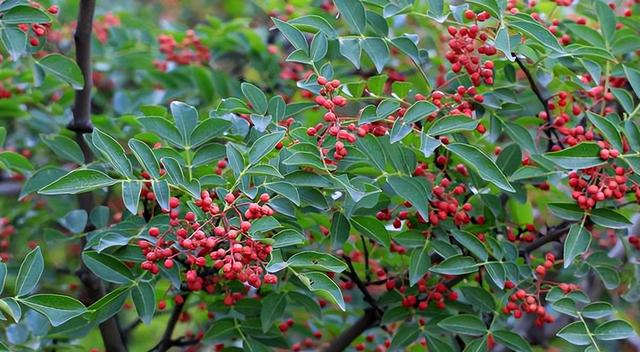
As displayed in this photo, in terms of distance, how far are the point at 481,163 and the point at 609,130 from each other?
0.26m

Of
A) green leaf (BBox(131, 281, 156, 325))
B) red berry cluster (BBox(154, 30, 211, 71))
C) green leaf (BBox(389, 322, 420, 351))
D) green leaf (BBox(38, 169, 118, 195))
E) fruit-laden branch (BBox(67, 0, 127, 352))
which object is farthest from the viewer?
red berry cluster (BBox(154, 30, 211, 71))

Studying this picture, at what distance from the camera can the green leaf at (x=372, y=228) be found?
68.5 inches

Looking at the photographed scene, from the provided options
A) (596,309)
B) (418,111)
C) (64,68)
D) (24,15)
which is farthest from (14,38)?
(596,309)

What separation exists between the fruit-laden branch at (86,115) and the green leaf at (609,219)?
1047 millimetres

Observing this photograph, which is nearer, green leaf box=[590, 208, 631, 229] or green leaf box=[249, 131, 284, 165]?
green leaf box=[249, 131, 284, 165]

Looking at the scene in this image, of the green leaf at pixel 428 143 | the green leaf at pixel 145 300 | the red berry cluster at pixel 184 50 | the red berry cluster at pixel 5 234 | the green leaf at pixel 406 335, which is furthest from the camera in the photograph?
the red berry cluster at pixel 184 50

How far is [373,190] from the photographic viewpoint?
5.30 ft

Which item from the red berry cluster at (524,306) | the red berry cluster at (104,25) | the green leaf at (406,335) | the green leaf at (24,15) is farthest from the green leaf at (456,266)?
the red berry cluster at (104,25)

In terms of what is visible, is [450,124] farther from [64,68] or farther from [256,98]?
[64,68]

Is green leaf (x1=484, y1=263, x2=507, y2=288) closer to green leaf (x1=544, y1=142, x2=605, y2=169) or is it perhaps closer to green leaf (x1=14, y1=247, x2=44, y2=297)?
green leaf (x1=544, y1=142, x2=605, y2=169)

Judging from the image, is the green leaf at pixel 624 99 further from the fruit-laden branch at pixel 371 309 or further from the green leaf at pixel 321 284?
the green leaf at pixel 321 284

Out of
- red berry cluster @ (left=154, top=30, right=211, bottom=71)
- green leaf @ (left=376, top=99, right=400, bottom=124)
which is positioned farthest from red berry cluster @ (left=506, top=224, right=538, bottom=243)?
red berry cluster @ (left=154, top=30, right=211, bottom=71)

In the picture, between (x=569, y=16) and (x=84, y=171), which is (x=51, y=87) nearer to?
(x=84, y=171)

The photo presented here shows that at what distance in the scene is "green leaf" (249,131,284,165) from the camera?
5.11 ft
